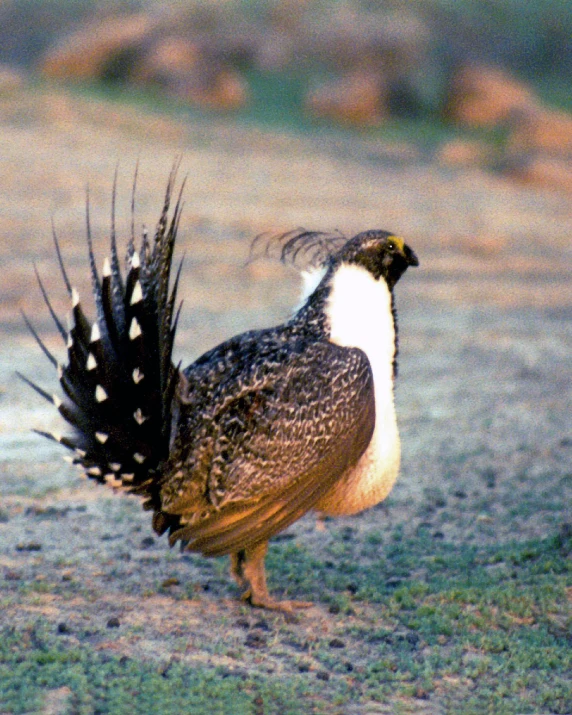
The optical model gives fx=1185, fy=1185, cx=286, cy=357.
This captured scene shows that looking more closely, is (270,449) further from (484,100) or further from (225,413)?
(484,100)

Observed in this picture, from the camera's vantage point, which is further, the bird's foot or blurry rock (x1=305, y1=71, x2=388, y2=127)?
blurry rock (x1=305, y1=71, x2=388, y2=127)

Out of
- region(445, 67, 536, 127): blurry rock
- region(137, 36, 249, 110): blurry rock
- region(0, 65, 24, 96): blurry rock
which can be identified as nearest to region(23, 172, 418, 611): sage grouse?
region(0, 65, 24, 96): blurry rock

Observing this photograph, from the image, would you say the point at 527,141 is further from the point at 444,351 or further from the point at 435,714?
the point at 435,714

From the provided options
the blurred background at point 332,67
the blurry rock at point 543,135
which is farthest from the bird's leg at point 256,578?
the blurry rock at point 543,135

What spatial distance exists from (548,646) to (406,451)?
2303 mm

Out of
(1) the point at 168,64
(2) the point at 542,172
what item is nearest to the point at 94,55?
(1) the point at 168,64

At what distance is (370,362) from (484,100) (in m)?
15.2

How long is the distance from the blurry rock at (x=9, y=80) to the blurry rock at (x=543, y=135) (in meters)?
7.02

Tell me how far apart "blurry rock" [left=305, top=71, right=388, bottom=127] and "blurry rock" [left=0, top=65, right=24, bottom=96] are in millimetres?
4300

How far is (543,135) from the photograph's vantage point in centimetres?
1616

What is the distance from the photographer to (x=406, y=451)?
6.16 meters

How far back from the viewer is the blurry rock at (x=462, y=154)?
15570 mm

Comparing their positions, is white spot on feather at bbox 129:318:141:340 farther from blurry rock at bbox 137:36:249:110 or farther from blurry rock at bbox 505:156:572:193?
blurry rock at bbox 137:36:249:110

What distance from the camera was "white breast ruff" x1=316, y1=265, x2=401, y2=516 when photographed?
399 centimetres
